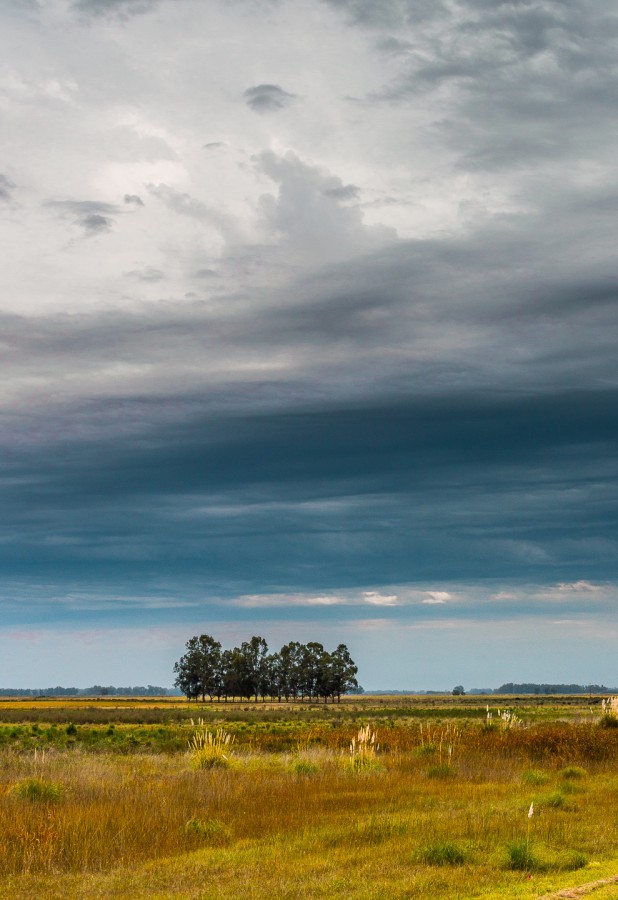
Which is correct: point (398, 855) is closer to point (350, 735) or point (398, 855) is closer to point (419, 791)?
point (419, 791)

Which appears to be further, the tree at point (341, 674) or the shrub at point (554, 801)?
the tree at point (341, 674)

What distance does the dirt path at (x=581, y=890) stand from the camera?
1027cm

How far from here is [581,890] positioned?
10.6 m

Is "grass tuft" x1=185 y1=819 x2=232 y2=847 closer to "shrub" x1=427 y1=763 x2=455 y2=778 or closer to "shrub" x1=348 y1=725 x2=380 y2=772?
"shrub" x1=348 y1=725 x2=380 y2=772

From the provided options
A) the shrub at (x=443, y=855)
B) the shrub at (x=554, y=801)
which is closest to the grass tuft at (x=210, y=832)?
the shrub at (x=443, y=855)

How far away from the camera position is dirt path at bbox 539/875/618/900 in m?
10.3

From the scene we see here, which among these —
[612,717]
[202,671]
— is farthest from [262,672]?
[612,717]

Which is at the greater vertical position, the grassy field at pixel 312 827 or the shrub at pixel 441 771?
the grassy field at pixel 312 827

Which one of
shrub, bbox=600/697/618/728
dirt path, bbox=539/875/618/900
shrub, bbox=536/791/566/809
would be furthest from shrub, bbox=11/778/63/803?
shrub, bbox=600/697/618/728

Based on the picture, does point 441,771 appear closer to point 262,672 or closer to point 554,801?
point 554,801

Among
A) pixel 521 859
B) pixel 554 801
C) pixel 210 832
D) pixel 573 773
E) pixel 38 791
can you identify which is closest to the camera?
pixel 521 859

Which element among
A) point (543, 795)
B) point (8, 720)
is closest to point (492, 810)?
point (543, 795)

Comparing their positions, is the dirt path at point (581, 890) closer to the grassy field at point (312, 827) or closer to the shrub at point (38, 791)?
→ the grassy field at point (312, 827)

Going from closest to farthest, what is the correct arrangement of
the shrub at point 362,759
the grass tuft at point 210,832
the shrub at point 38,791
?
1. the grass tuft at point 210,832
2. the shrub at point 38,791
3. the shrub at point 362,759
